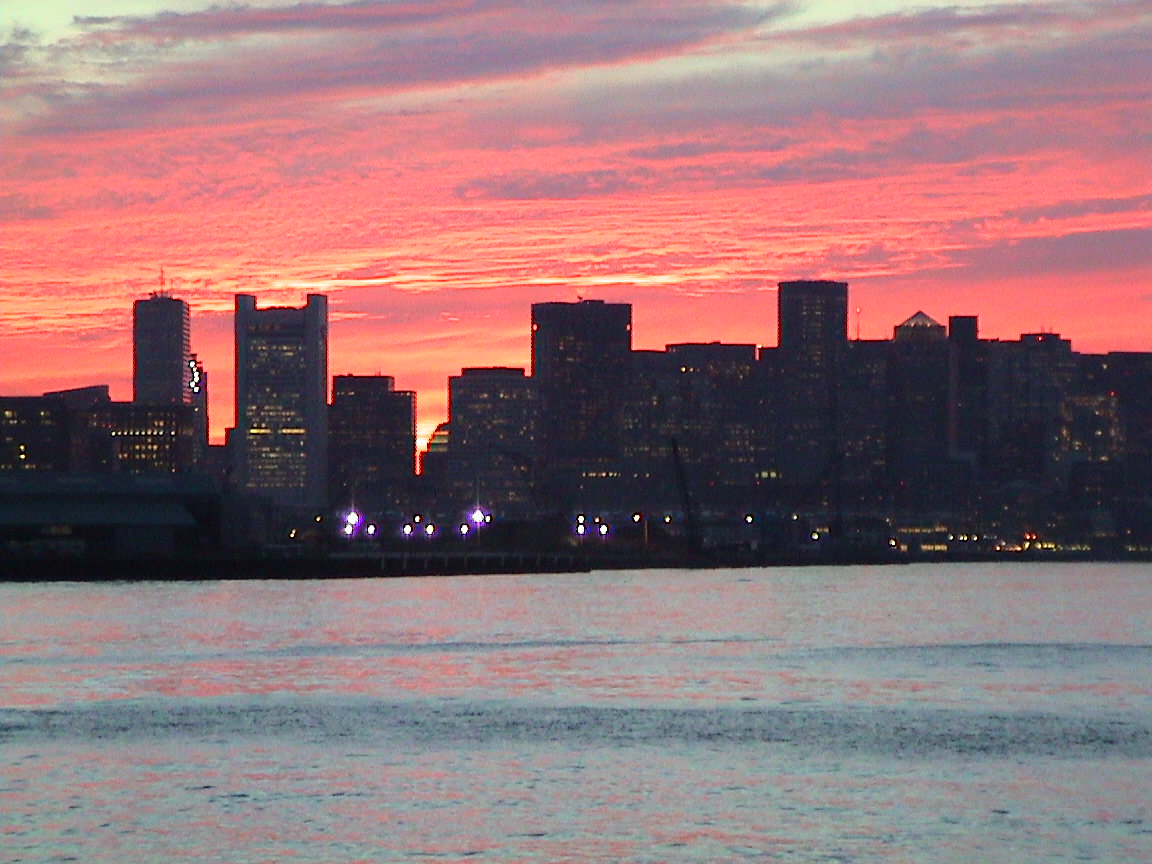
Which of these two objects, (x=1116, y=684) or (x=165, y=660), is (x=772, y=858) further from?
(x=165, y=660)

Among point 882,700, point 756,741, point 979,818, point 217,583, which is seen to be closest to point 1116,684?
point 882,700

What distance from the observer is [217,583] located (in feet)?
649

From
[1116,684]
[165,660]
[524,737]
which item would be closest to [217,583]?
[165,660]

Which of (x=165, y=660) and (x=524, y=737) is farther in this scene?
(x=165, y=660)

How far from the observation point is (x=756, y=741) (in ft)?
189

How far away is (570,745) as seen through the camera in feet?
186

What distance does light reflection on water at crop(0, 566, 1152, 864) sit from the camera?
41469 millimetres

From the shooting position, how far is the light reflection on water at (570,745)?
41469mm

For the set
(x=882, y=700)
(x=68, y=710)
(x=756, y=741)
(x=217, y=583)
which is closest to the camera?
(x=756, y=741)

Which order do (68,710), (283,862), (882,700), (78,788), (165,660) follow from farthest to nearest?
(165,660) < (882,700) < (68,710) < (78,788) < (283,862)

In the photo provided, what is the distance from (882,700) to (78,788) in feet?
101

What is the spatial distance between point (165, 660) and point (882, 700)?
32400mm

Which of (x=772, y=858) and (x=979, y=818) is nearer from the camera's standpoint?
(x=772, y=858)

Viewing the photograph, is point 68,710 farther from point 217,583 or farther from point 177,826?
point 217,583
